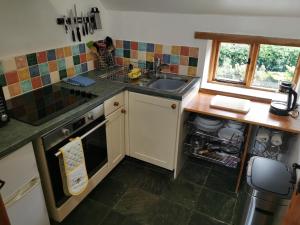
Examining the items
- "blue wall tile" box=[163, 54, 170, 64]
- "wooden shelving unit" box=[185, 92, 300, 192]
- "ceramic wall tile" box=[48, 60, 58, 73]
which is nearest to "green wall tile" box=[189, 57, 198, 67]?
"blue wall tile" box=[163, 54, 170, 64]

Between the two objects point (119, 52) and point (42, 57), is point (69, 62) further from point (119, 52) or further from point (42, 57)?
point (119, 52)

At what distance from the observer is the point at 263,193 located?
1.43m

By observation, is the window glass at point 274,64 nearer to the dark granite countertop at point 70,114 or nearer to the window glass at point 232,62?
the window glass at point 232,62

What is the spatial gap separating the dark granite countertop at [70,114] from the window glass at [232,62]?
1.08 feet

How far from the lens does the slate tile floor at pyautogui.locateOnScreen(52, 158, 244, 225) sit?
1.83 m

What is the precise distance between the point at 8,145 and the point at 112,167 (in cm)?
111

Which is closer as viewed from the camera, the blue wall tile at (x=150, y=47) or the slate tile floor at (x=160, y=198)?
the slate tile floor at (x=160, y=198)

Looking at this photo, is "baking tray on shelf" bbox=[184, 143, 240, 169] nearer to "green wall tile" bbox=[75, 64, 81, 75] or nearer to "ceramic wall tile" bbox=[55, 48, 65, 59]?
"green wall tile" bbox=[75, 64, 81, 75]

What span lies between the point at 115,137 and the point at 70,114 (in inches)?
25.5

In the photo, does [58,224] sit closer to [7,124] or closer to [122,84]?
[7,124]

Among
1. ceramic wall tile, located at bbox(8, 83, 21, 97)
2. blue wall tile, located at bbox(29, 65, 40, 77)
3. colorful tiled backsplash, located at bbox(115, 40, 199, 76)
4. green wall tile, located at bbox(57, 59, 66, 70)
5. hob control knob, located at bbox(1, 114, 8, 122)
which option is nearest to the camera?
hob control knob, located at bbox(1, 114, 8, 122)

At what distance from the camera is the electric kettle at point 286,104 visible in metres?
1.83

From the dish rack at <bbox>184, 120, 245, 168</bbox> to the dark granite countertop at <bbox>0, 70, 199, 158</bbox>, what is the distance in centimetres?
46

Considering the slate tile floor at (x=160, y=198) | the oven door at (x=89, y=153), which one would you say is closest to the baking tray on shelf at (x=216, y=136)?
the slate tile floor at (x=160, y=198)
